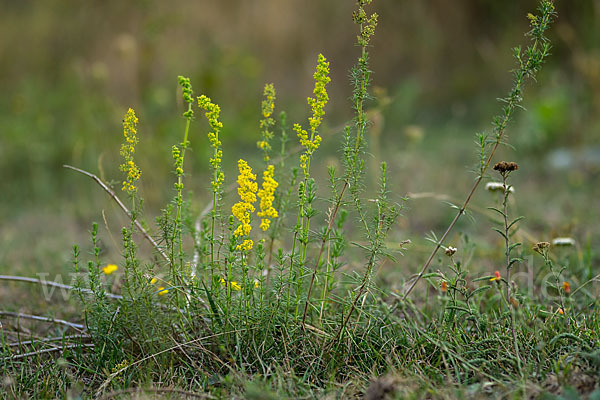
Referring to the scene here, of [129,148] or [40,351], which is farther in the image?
[40,351]

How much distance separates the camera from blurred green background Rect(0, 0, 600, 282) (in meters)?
3.84

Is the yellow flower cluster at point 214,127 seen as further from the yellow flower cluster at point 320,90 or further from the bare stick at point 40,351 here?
the bare stick at point 40,351

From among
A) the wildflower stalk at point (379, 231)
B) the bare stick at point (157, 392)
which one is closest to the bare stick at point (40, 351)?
the bare stick at point (157, 392)

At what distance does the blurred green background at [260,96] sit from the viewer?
3844 millimetres

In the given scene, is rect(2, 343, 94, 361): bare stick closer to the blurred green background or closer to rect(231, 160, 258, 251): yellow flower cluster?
rect(231, 160, 258, 251): yellow flower cluster

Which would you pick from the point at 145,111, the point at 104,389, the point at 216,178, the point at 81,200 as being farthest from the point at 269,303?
the point at 145,111

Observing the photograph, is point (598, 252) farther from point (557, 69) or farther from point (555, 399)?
point (557, 69)

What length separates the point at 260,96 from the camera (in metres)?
6.12

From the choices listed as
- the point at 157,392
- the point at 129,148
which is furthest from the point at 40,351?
the point at 129,148

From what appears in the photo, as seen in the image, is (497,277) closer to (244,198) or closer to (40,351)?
(244,198)

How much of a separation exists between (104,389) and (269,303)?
51 cm

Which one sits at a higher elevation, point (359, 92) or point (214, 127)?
point (359, 92)

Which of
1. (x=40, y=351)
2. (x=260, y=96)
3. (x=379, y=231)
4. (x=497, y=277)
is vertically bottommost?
(x=40, y=351)

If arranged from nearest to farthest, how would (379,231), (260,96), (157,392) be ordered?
(157,392), (379,231), (260,96)
